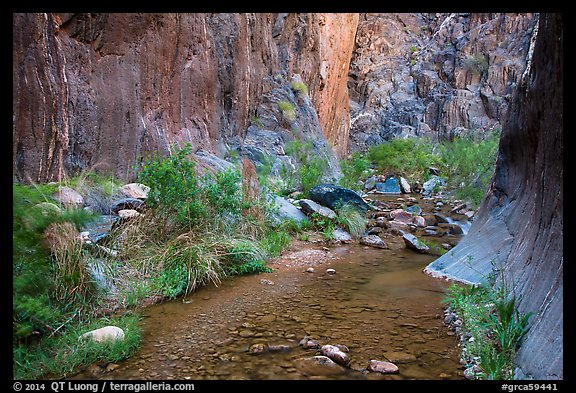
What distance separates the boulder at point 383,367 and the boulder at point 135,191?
15.2 ft

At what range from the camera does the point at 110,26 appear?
25.2 feet

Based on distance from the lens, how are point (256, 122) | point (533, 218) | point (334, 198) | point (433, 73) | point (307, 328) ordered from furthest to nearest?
point (433, 73)
point (256, 122)
point (334, 198)
point (307, 328)
point (533, 218)

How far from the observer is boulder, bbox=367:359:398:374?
10.4 feet

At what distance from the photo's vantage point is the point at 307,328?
4043 millimetres

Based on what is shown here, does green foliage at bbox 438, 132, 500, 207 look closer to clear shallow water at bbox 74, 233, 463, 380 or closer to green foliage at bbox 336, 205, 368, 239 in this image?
green foliage at bbox 336, 205, 368, 239

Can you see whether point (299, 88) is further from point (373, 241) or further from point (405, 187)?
point (373, 241)

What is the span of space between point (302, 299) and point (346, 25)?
21087mm

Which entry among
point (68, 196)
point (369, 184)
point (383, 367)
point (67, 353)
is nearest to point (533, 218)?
point (383, 367)

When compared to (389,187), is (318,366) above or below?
above

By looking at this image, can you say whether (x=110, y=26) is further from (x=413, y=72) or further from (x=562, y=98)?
(x=413, y=72)

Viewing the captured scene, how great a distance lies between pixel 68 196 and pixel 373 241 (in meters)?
5.23

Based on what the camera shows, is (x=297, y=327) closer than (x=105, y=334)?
No

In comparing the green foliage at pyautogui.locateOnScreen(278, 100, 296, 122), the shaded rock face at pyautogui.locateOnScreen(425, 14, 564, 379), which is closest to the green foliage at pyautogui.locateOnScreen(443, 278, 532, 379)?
the shaded rock face at pyautogui.locateOnScreen(425, 14, 564, 379)
